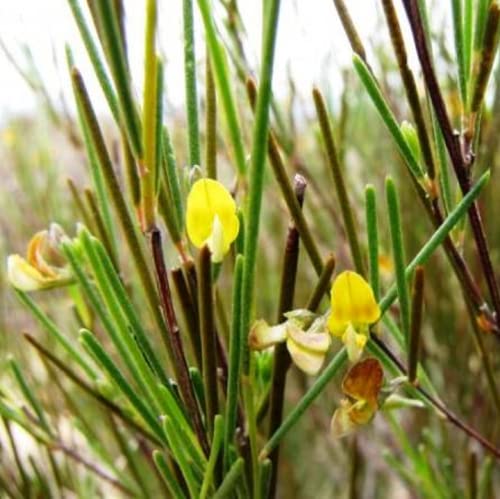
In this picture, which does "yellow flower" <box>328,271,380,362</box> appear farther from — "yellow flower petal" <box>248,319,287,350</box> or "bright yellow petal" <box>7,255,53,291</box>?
"bright yellow petal" <box>7,255,53,291</box>

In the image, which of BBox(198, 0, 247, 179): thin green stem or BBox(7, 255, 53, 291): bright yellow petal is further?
BBox(7, 255, 53, 291): bright yellow petal

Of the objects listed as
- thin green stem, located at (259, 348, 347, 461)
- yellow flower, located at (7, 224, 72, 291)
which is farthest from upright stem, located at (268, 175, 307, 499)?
yellow flower, located at (7, 224, 72, 291)

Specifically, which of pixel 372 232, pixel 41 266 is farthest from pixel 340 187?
pixel 41 266

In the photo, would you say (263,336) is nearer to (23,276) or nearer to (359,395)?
(359,395)

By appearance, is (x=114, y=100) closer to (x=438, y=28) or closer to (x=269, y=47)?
(x=269, y=47)

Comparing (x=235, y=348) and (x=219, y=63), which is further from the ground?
(x=219, y=63)

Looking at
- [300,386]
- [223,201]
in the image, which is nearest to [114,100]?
[223,201]
